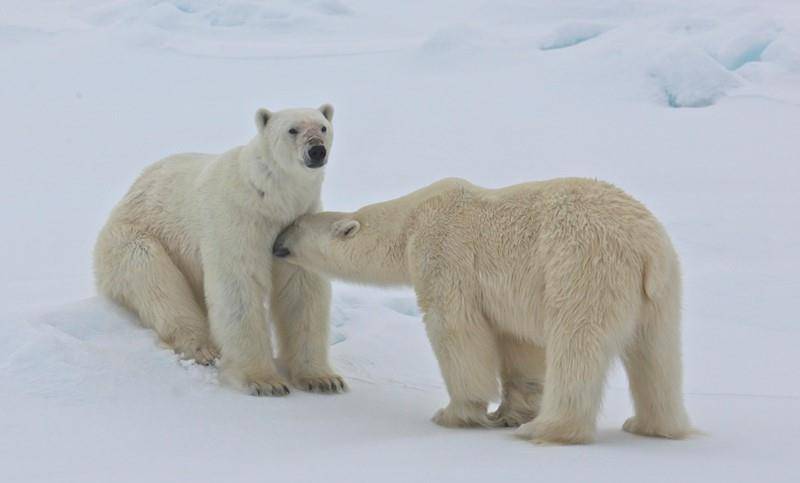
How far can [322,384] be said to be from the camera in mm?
5090

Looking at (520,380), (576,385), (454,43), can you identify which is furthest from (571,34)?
(576,385)

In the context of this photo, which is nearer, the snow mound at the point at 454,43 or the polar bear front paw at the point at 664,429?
the polar bear front paw at the point at 664,429

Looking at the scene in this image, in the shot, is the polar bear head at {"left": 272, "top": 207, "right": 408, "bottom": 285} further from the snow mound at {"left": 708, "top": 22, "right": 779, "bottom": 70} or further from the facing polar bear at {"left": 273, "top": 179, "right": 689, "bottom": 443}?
the snow mound at {"left": 708, "top": 22, "right": 779, "bottom": 70}

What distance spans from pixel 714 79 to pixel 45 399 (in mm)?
10818

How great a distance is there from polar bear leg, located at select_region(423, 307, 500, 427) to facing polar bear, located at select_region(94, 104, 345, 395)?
921mm

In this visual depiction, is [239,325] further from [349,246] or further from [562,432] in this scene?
[562,432]

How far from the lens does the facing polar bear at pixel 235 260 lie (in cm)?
493

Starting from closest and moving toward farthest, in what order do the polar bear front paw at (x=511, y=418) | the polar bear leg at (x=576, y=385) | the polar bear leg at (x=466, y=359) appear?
1. the polar bear leg at (x=576, y=385)
2. the polar bear leg at (x=466, y=359)
3. the polar bear front paw at (x=511, y=418)

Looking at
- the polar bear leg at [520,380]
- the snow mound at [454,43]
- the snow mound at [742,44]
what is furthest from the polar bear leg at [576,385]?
the snow mound at [454,43]

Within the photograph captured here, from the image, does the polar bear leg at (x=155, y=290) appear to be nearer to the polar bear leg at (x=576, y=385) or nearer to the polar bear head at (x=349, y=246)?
the polar bear head at (x=349, y=246)

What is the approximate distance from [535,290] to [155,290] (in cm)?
207

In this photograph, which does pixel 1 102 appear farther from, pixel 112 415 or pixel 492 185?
pixel 112 415

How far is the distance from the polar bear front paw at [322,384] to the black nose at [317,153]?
1110 mm

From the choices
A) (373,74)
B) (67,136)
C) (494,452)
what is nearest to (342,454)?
(494,452)
